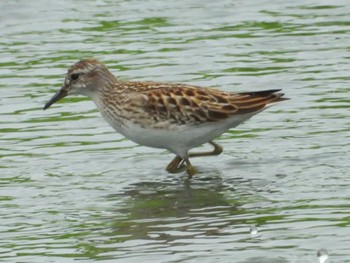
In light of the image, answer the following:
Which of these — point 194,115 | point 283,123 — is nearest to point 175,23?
point 283,123

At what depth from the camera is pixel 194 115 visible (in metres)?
16.8

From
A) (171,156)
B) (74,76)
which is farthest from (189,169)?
(74,76)

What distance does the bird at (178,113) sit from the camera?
1678cm

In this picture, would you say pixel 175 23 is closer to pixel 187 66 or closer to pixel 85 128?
pixel 187 66

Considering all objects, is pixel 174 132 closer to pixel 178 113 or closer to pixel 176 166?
pixel 178 113

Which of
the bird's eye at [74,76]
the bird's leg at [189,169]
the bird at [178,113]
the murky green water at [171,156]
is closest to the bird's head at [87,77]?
the bird's eye at [74,76]

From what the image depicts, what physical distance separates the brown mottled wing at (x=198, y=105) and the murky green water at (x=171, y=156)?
2.24ft

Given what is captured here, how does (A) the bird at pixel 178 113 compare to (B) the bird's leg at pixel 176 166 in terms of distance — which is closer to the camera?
(A) the bird at pixel 178 113

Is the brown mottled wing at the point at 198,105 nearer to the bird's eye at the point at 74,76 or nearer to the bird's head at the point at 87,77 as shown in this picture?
the bird's head at the point at 87,77

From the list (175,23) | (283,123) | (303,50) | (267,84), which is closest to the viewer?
(283,123)

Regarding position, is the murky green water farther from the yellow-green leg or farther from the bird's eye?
the bird's eye

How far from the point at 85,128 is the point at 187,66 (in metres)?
2.95

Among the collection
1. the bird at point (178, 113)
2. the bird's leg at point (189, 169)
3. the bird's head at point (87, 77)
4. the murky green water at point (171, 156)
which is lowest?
the bird's leg at point (189, 169)

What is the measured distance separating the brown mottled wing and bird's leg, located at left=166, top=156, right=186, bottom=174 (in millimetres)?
558
